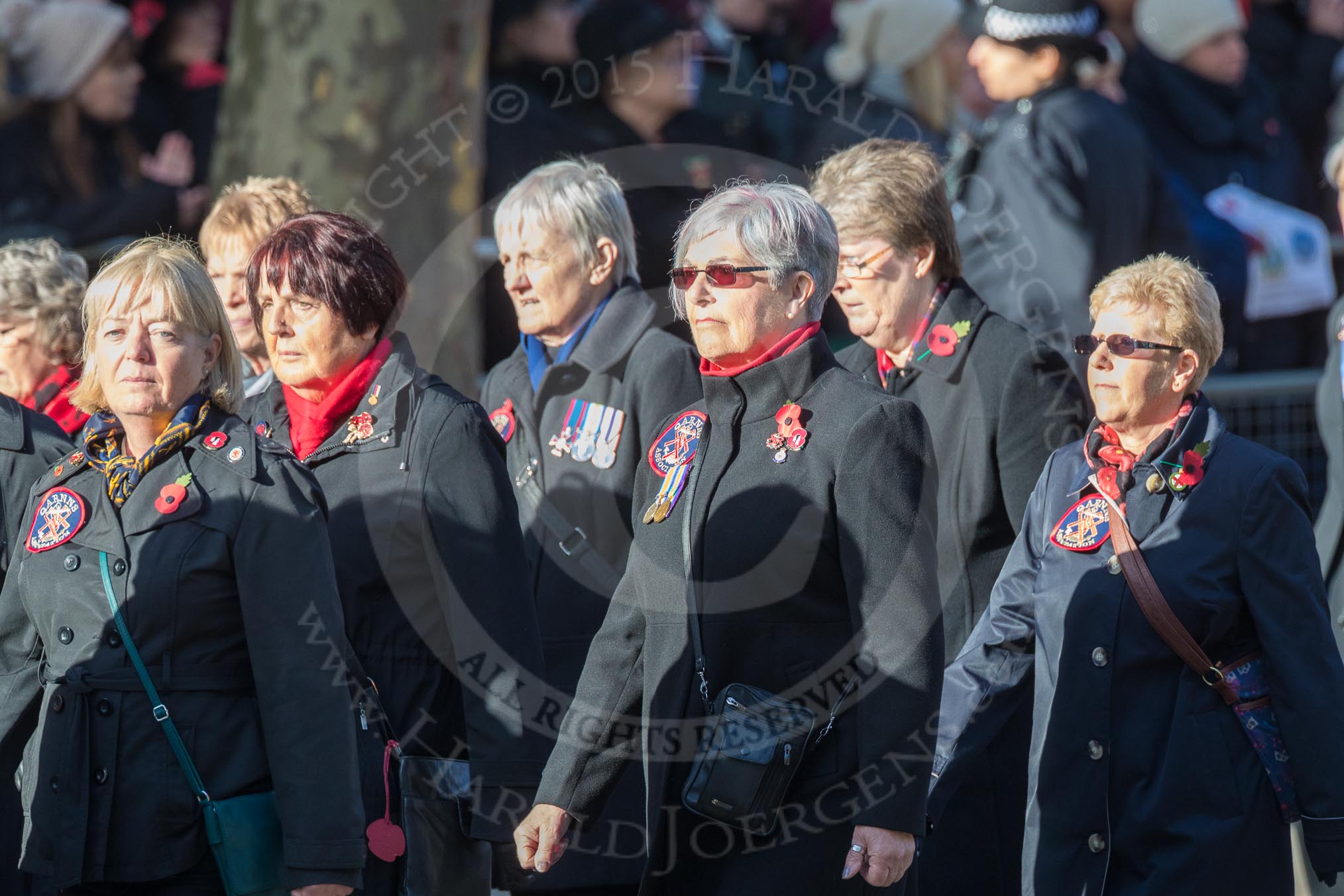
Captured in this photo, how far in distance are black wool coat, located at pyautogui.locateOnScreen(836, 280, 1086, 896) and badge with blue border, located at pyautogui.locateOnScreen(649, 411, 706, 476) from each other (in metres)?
0.77

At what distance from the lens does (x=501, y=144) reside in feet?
25.4

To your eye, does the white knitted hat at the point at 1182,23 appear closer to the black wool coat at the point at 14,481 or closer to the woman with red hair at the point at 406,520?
the woman with red hair at the point at 406,520

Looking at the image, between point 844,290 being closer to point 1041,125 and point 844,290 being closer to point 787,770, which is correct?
point 787,770

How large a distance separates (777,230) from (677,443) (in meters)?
0.53

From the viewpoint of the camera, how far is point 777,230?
3.71 m

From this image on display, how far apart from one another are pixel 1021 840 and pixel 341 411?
1973mm

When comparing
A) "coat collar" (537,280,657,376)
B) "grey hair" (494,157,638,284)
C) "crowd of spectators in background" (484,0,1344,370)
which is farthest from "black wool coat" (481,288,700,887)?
"crowd of spectators in background" (484,0,1344,370)

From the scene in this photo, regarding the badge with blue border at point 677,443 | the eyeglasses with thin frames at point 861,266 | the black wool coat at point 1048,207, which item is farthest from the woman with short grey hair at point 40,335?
the black wool coat at point 1048,207

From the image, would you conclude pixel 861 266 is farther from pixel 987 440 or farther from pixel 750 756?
pixel 750 756

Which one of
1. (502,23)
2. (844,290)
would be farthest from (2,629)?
(502,23)

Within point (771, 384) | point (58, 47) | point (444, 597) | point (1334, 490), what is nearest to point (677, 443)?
point (771, 384)

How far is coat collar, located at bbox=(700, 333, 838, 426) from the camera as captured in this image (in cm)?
371

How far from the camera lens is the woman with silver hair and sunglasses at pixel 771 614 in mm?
3469

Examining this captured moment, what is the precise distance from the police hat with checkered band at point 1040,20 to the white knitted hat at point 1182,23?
6.21 feet
